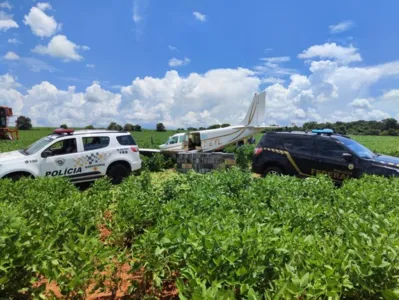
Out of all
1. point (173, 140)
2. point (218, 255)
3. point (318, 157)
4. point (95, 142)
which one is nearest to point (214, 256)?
point (218, 255)

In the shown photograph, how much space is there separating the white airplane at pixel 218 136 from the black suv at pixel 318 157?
10415 mm

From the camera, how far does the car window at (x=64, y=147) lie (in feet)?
31.8

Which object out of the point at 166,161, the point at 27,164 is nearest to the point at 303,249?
the point at 27,164

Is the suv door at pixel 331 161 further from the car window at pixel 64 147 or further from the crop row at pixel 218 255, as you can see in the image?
the car window at pixel 64 147

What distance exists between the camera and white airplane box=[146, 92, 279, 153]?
21469 mm

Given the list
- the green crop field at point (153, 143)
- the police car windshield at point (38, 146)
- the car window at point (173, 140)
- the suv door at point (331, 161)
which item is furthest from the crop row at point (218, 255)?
the green crop field at point (153, 143)

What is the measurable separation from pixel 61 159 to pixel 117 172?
6.76 feet

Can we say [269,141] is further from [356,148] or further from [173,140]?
[173,140]

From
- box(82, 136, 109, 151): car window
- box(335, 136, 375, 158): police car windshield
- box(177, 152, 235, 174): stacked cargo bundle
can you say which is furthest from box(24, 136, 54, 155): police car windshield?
box(335, 136, 375, 158): police car windshield

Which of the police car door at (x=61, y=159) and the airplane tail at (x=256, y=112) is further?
the airplane tail at (x=256, y=112)

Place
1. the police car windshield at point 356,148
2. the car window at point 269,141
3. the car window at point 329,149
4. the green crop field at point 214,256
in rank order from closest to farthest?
1. the green crop field at point 214,256
2. the police car windshield at point 356,148
3. the car window at point 329,149
4. the car window at point 269,141

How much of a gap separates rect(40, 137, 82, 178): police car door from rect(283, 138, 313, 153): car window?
301 inches

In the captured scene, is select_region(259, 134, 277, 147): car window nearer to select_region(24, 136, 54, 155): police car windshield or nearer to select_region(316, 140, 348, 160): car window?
select_region(316, 140, 348, 160): car window

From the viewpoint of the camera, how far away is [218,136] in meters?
22.6
